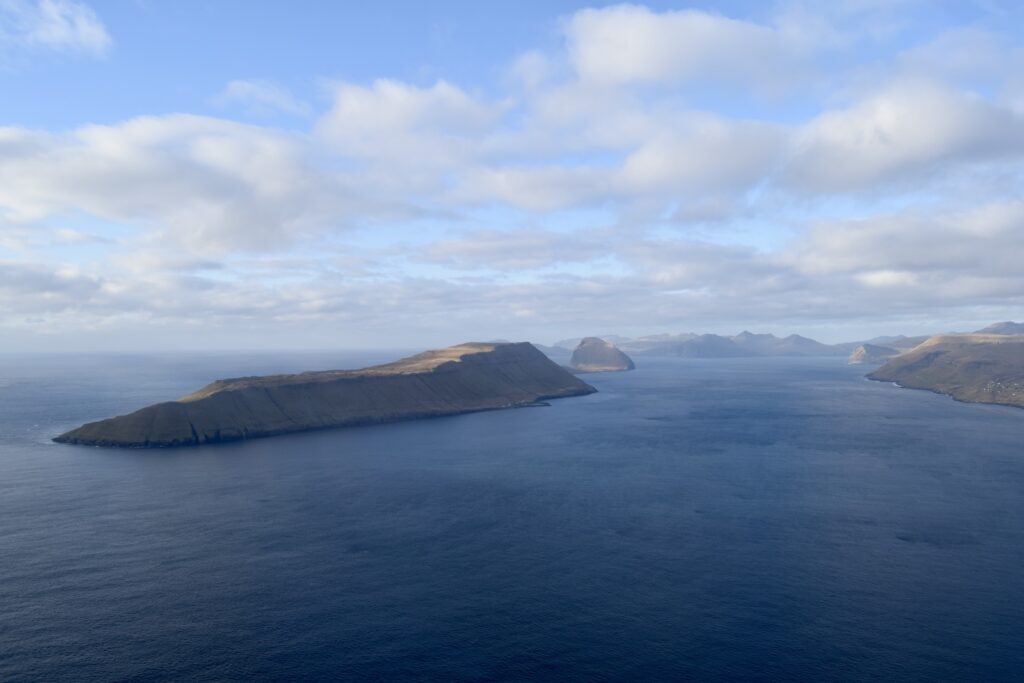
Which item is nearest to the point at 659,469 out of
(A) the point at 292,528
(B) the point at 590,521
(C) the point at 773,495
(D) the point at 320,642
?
(C) the point at 773,495

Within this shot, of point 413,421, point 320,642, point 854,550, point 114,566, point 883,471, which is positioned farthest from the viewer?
point 413,421

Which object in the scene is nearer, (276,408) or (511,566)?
(511,566)

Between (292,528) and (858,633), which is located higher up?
(292,528)

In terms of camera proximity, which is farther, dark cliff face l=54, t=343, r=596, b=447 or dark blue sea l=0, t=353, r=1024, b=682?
dark cliff face l=54, t=343, r=596, b=447

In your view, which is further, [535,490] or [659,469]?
[659,469]

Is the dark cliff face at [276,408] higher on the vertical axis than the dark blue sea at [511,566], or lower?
higher

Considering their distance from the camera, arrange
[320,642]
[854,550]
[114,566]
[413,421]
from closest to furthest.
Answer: [320,642]
[114,566]
[854,550]
[413,421]

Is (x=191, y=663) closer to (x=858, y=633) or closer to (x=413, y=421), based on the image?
(x=858, y=633)

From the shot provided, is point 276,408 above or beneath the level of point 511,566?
above
